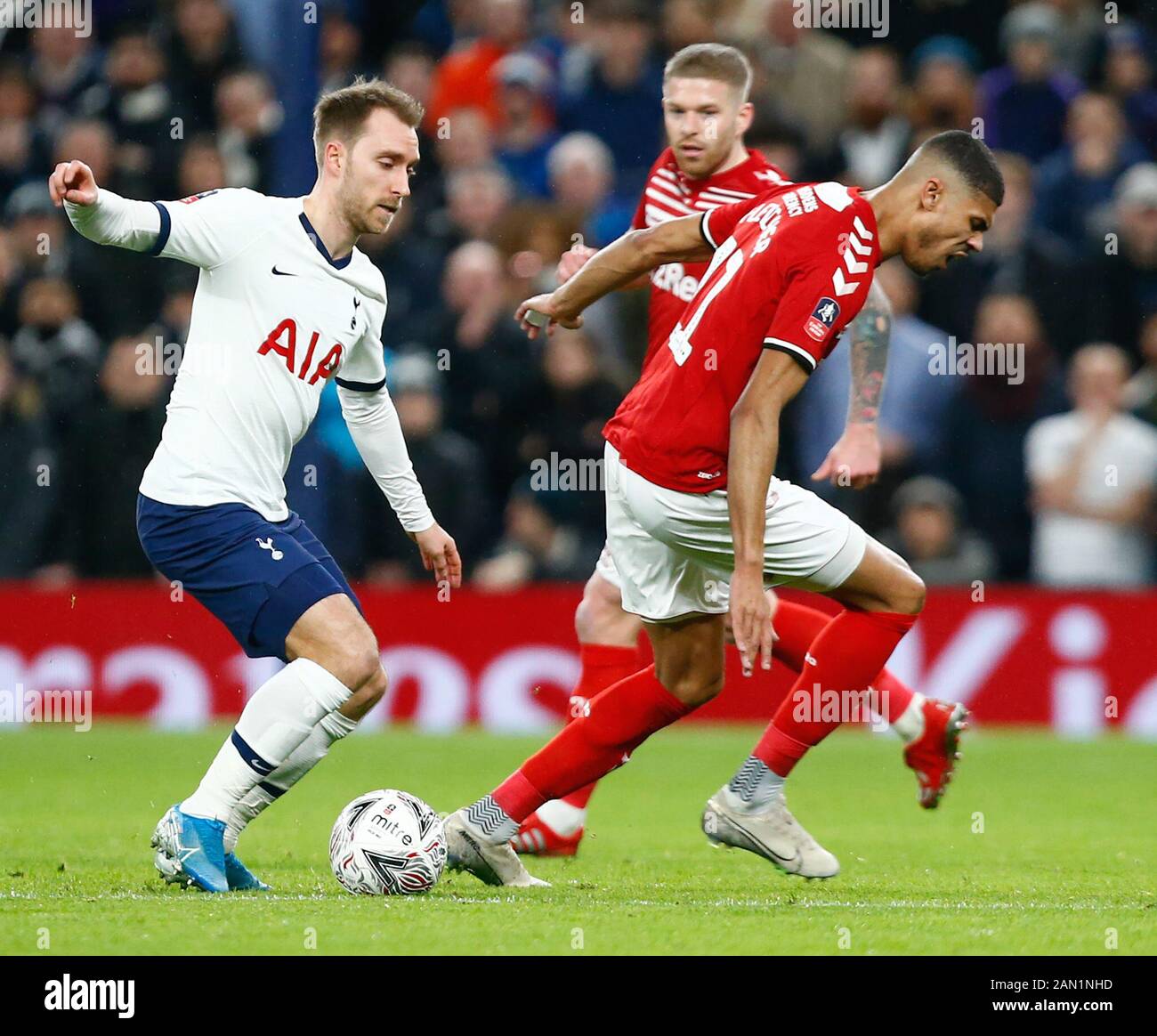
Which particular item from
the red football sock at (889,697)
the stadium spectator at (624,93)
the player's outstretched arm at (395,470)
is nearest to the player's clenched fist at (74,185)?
the player's outstretched arm at (395,470)

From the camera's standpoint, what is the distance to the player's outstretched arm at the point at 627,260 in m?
5.73

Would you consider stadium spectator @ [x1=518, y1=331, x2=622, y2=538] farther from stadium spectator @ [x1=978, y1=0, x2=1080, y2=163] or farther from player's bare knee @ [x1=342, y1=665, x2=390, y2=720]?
player's bare knee @ [x1=342, y1=665, x2=390, y2=720]

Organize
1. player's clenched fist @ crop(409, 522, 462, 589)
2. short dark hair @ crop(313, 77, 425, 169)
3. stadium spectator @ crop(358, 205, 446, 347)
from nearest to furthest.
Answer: short dark hair @ crop(313, 77, 425, 169)
player's clenched fist @ crop(409, 522, 462, 589)
stadium spectator @ crop(358, 205, 446, 347)

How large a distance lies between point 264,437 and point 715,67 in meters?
2.13

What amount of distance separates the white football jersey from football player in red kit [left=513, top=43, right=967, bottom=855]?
39.3 inches

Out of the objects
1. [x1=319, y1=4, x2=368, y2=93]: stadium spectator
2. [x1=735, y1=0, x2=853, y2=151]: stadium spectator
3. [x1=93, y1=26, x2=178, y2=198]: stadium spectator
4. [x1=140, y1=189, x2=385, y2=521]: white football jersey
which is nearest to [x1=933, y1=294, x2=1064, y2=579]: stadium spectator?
[x1=735, y1=0, x2=853, y2=151]: stadium spectator

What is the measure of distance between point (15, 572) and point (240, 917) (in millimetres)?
6871

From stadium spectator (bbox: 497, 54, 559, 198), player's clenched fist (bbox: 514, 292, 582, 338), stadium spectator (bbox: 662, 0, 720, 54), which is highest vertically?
stadium spectator (bbox: 662, 0, 720, 54)

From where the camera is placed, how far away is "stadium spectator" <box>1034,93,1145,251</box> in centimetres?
1117

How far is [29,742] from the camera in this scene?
1012 centimetres

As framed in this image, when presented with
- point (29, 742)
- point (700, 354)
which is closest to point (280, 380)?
point (700, 354)

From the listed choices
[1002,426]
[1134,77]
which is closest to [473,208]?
[1002,426]

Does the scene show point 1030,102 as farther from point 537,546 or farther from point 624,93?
point 537,546

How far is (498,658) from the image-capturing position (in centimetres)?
1047
